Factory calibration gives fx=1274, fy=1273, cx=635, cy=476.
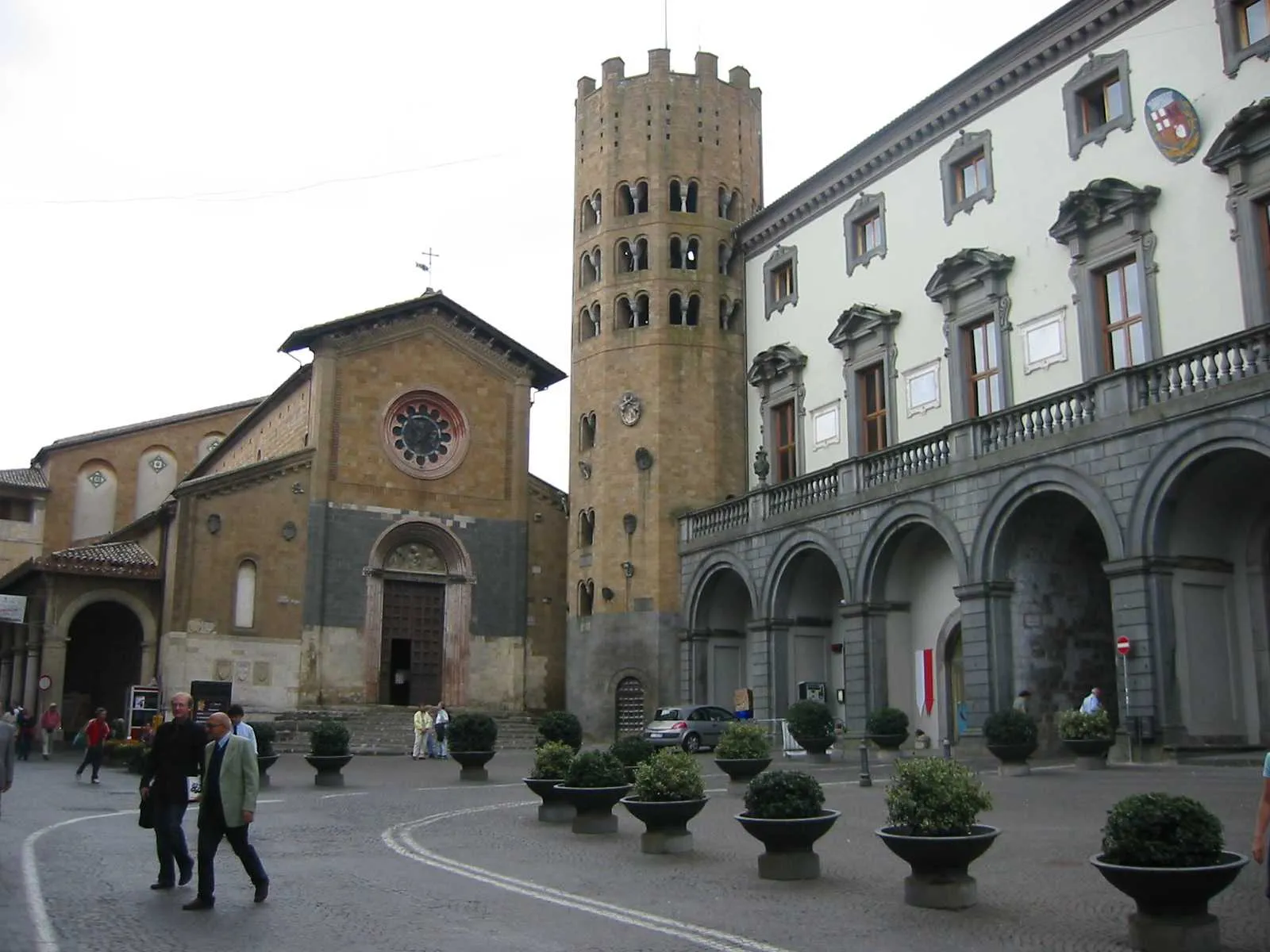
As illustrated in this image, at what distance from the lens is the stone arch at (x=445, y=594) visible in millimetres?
41188

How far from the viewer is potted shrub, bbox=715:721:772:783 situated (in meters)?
19.9

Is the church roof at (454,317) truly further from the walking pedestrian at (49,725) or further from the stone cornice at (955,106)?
the walking pedestrian at (49,725)

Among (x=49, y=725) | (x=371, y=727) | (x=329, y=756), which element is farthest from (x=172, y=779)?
(x=371, y=727)

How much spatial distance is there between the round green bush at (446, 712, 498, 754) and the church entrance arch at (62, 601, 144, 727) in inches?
1070

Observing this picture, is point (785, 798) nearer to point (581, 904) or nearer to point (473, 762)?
point (581, 904)

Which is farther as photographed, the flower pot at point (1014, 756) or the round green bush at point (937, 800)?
the flower pot at point (1014, 756)

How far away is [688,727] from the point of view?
32562 millimetres

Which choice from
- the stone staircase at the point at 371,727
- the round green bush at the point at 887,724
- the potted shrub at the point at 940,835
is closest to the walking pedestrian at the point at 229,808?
the potted shrub at the point at 940,835

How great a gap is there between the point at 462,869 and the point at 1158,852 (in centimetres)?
700

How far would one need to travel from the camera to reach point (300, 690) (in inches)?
1545

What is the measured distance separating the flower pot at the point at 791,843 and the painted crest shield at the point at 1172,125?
17938 mm

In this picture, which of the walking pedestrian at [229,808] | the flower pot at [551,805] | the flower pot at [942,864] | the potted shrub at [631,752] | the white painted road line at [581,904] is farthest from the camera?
the potted shrub at [631,752]

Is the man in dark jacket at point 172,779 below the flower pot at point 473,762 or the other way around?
the other way around

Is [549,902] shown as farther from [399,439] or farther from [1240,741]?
[399,439]
